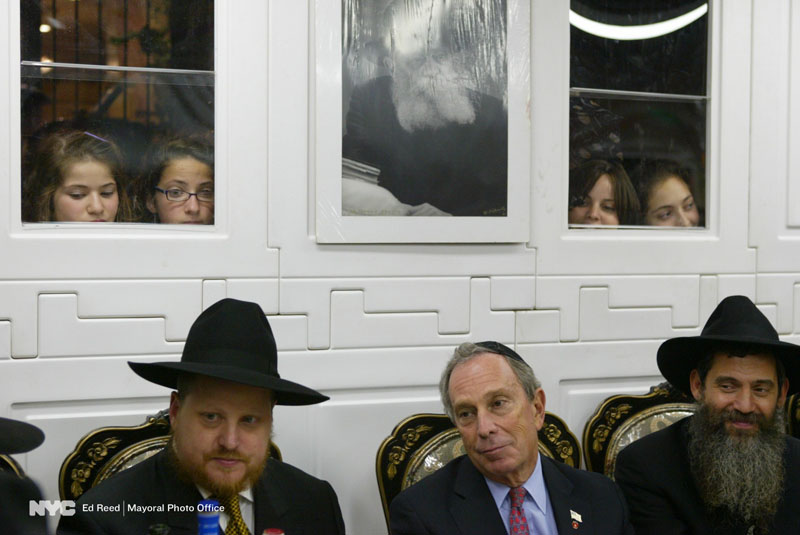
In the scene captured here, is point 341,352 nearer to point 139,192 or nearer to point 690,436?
point 139,192

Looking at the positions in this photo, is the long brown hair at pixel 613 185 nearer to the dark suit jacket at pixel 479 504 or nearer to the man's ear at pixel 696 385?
the man's ear at pixel 696 385

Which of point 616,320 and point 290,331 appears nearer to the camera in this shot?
point 290,331

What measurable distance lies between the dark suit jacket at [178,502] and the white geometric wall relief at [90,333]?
28.5 inches

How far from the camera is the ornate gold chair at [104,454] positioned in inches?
109

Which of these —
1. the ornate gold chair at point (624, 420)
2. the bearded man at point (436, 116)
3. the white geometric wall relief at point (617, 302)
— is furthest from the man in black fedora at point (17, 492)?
the ornate gold chair at point (624, 420)

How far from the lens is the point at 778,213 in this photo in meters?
3.86

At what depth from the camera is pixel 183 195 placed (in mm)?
3125

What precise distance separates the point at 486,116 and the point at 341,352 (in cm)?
104

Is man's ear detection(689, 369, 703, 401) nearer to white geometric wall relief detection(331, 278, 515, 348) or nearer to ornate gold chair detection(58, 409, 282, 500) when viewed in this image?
white geometric wall relief detection(331, 278, 515, 348)

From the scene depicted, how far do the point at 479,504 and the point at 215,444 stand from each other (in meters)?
0.75

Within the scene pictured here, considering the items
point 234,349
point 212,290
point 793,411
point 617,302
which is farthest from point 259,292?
point 793,411

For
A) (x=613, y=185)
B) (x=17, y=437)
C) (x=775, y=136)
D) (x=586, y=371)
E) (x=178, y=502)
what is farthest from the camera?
(x=775, y=136)

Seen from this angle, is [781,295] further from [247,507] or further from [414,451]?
[247,507]

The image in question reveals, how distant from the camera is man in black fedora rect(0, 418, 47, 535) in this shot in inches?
48.8
